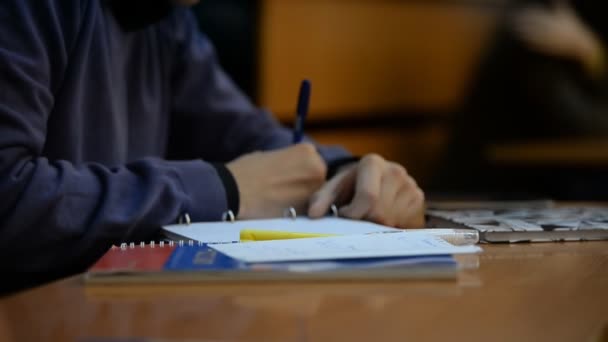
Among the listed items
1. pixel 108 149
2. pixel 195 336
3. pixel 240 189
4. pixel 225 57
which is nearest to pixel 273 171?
pixel 240 189

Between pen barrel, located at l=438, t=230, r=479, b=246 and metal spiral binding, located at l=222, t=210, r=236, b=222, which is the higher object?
pen barrel, located at l=438, t=230, r=479, b=246

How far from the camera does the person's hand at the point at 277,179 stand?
1022 mm

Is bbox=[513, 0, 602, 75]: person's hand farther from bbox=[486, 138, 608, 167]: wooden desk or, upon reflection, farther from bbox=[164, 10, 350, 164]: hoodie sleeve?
bbox=[164, 10, 350, 164]: hoodie sleeve

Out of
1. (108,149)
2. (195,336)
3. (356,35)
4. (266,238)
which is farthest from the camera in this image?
(356,35)

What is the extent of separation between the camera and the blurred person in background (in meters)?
3.18

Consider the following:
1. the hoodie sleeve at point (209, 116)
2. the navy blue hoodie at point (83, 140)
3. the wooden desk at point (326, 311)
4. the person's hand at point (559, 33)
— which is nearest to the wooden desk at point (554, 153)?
the person's hand at point (559, 33)

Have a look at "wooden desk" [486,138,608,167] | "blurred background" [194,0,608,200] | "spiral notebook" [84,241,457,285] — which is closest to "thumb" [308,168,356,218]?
"spiral notebook" [84,241,457,285]

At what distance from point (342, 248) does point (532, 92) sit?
2673mm

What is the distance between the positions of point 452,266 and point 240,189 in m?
0.38

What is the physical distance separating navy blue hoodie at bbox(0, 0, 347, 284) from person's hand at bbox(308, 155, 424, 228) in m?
0.12

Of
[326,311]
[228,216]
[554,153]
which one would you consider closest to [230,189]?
[228,216]

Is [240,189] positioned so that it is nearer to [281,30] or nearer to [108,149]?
[108,149]

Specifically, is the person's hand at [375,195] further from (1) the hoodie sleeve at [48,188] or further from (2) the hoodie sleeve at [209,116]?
(2) the hoodie sleeve at [209,116]

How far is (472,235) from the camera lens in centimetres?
83
